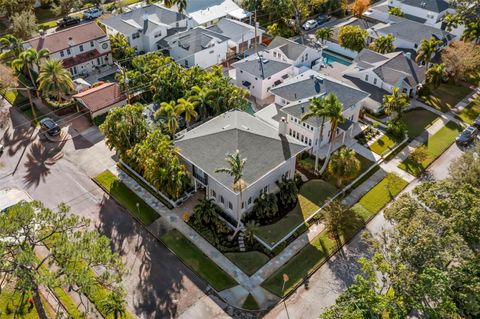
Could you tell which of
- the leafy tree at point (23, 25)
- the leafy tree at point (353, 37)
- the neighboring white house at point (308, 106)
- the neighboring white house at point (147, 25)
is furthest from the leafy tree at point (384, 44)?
the leafy tree at point (23, 25)

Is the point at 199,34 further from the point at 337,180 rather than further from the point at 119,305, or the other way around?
the point at 119,305

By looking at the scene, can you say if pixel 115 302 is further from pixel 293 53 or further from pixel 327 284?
pixel 293 53

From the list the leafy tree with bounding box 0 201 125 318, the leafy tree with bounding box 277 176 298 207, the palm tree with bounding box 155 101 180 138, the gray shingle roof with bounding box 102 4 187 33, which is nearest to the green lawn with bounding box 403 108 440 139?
the leafy tree with bounding box 277 176 298 207

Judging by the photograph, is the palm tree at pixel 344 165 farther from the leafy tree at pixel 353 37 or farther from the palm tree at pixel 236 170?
the leafy tree at pixel 353 37

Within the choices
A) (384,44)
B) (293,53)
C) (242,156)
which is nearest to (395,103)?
(384,44)

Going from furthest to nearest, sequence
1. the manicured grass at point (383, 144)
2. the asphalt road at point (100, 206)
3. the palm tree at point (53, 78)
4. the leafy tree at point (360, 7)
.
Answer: the leafy tree at point (360, 7) → the palm tree at point (53, 78) → the manicured grass at point (383, 144) → the asphalt road at point (100, 206)
